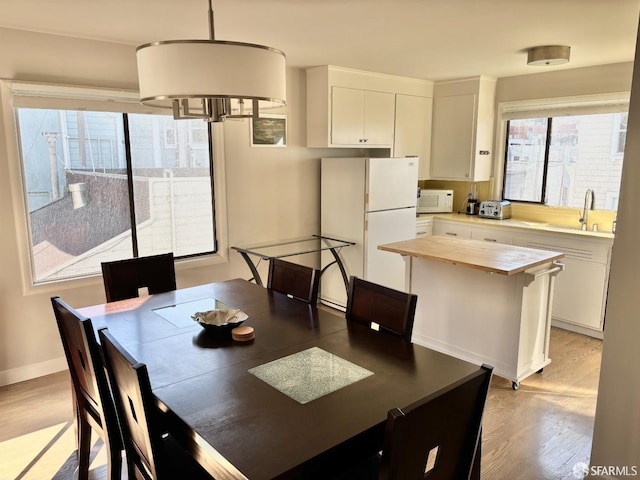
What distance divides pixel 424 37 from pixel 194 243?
2.35 m

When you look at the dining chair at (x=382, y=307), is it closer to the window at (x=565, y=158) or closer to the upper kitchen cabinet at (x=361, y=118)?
the upper kitchen cabinet at (x=361, y=118)

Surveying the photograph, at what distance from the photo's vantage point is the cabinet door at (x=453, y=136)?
4730 millimetres

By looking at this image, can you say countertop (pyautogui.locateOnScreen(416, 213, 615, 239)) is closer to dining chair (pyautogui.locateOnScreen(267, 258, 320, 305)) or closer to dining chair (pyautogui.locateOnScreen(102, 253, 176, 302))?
dining chair (pyautogui.locateOnScreen(267, 258, 320, 305))

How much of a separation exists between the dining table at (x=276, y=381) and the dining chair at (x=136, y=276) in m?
0.32

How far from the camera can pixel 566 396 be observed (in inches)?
116

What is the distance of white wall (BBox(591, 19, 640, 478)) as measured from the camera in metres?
1.80

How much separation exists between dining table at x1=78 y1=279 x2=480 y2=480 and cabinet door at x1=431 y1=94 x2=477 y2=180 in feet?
10.2

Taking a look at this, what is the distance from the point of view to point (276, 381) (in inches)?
64.1

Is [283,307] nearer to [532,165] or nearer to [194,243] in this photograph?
[194,243]

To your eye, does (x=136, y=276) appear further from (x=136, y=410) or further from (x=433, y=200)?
(x=433, y=200)

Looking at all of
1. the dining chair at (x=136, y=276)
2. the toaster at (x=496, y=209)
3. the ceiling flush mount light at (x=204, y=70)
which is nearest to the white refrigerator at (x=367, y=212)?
the toaster at (x=496, y=209)

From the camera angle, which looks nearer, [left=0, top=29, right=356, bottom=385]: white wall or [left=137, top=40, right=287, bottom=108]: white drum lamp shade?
[left=137, top=40, right=287, bottom=108]: white drum lamp shade

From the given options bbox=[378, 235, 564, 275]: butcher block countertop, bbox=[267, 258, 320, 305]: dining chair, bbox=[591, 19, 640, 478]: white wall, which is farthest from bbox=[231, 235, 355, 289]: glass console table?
bbox=[591, 19, 640, 478]: white wall

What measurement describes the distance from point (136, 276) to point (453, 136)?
3.51 metres
